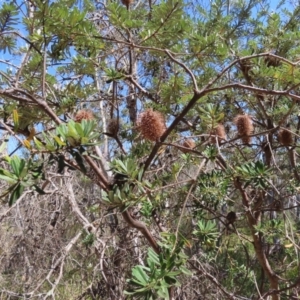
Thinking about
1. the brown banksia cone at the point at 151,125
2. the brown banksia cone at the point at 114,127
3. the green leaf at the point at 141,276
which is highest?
the brown banksia cone at the point at 114,127

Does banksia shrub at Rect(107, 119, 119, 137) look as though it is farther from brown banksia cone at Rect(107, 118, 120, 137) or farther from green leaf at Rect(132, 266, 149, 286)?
green leaf at Rect(132, 266, 149, 286)

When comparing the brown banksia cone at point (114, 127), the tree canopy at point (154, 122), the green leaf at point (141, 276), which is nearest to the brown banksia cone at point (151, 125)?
the tree canopy at point (154, 122)

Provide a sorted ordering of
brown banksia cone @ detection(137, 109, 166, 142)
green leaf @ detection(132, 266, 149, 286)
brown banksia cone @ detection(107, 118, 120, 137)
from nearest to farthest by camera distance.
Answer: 1. green leaf @ detection(132, 266, 149, 286)
2. brown banksia cone @ detection(137, 109, 166, 142)
3. brown banksia cone @ detection(107, 118, 120, 137)

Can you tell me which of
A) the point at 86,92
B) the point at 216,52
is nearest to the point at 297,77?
the point at 216,52

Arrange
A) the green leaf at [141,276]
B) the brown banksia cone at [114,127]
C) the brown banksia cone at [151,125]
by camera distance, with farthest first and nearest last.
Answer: the brown banksia cone at [114,127] < the brown banksia cone at [151,125] < the green leaf at [141,276]

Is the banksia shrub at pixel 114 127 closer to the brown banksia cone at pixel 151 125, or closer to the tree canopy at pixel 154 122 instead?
the tree canopy at pixel 154 122

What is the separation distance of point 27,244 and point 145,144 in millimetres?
1507

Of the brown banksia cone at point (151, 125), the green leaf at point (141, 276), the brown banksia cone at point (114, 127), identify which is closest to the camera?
Result: the green leaf at point (141, 276)

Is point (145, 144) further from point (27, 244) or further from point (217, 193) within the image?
point (27, 244)

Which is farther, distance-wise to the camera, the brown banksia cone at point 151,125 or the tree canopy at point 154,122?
the brown banksia cone at point 151,125

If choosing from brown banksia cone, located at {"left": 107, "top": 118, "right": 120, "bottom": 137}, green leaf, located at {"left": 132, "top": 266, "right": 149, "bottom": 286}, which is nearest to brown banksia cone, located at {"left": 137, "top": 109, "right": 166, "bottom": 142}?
brown banksia cone, located at {"left": 107, "top": 118, "right": 120, "bottom": 137}

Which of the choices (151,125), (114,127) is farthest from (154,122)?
→ (114,127)

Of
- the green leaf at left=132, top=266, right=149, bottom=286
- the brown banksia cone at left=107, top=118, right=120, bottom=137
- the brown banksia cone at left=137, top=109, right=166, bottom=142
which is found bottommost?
the green leaf at left=132, top=266, right=149, bottom=286

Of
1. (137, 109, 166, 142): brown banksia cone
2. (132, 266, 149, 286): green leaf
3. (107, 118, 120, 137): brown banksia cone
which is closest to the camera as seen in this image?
(132, 266, 149, 286): green leaf
